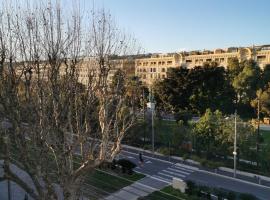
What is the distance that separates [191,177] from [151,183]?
11.5ft

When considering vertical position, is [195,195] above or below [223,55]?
below

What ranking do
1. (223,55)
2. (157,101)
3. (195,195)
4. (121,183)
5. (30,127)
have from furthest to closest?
(223,55), (157,101), (121,183), (195,195), (30,127)

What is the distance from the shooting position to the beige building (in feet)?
221

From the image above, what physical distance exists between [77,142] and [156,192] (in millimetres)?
13949

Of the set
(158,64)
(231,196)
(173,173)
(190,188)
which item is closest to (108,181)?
(190,188)

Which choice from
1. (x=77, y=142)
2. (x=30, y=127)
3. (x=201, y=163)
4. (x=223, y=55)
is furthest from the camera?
(x=223, y=55)

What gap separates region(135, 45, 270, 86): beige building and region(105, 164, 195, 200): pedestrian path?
32466 millimetres

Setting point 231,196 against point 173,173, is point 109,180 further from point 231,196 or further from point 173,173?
point 231,196

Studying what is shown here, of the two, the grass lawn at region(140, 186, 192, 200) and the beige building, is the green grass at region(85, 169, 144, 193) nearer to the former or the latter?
the grass lawn at region(140, 186, 192, 200)

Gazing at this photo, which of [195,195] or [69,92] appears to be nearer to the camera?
[69,92]

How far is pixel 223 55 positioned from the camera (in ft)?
237

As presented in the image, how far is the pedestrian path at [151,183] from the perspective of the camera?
73.2 feet

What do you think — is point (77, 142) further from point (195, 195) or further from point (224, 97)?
point (224, 97)

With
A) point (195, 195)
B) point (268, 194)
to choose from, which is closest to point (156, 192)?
point (195, 195)
